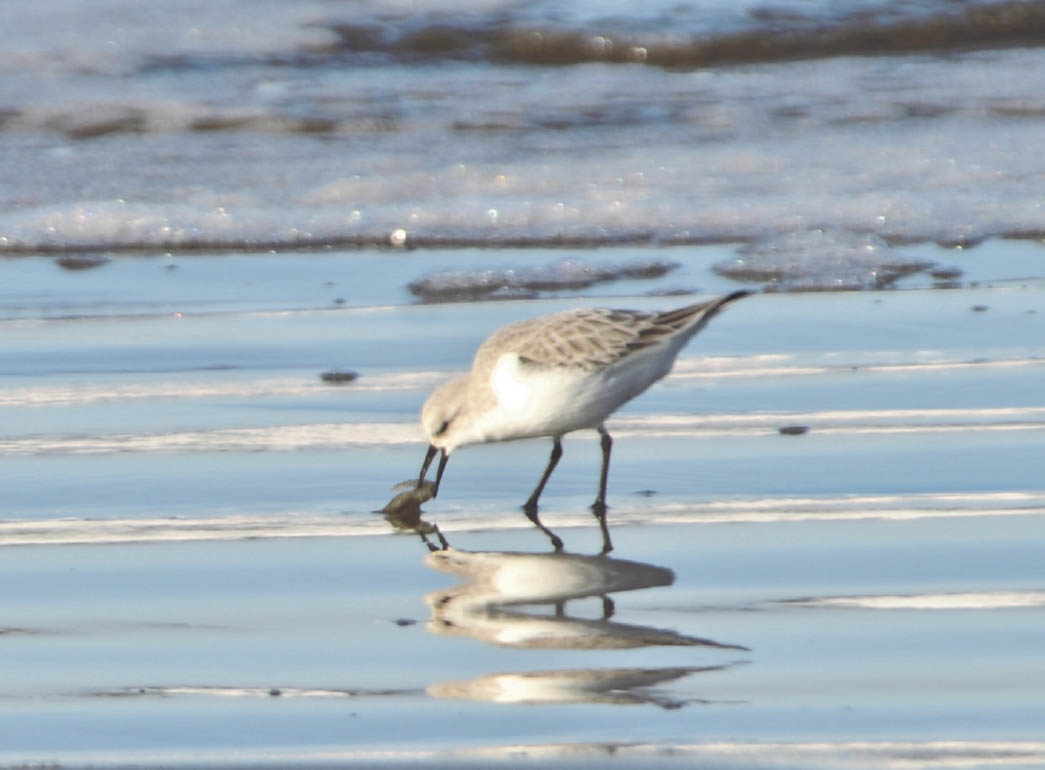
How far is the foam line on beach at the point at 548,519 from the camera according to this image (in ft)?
11.9

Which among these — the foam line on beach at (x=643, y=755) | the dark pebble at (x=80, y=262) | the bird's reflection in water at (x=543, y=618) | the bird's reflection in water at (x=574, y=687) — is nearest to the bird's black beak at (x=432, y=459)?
the bird's reflection in water at (x=543, y=618)

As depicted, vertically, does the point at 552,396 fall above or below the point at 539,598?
above

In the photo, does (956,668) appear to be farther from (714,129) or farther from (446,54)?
(446,54)

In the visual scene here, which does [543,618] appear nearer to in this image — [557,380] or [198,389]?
[557,380]

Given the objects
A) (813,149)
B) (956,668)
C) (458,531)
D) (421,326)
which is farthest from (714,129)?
(956,668)

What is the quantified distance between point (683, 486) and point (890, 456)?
528mm

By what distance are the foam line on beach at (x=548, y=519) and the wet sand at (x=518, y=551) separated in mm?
11

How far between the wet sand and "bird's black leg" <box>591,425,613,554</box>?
0.03m

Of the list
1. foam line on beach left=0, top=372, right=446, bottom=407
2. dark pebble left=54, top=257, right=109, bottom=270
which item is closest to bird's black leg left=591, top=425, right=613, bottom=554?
foam line on beach left=0, top=372, right=446, bottom=407

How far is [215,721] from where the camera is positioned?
2.59m

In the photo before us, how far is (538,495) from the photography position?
3.93 meters

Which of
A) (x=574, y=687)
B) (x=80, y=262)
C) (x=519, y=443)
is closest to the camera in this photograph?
(x=574, y=687)

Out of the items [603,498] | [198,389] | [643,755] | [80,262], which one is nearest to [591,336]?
[603,498]

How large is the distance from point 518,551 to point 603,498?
15.5 inches
